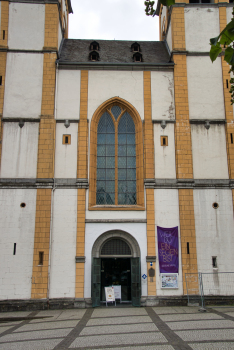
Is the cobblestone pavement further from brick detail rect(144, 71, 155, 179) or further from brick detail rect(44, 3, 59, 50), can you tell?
brick detail rect(44, 3, 59, 50)

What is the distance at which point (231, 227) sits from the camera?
56.6 ft

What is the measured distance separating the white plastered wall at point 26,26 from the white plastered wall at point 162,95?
22.8 feet

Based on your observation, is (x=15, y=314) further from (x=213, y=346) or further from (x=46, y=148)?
(x=213, y=346)

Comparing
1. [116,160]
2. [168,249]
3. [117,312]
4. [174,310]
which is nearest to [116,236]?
[168,249]

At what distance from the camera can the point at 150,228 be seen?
1712cm

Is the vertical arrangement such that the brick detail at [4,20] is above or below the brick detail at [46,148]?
above

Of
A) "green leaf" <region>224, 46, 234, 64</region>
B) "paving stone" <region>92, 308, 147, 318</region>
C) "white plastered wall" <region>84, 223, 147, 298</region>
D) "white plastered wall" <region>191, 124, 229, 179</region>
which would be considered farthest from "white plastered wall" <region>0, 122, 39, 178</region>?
"green leaf" <region>224, 46, 234, 64</region>

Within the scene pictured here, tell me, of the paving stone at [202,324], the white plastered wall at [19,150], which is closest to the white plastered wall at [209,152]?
the paving stone at [202,324]

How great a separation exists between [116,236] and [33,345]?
323 inches

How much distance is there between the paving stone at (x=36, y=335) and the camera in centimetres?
1045

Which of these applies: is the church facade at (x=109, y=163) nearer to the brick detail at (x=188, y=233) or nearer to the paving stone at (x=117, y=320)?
the brick detail at (x=188, y=233)

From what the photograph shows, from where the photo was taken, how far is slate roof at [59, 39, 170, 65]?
20.5m

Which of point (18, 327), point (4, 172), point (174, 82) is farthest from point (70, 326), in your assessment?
point (174, 82)

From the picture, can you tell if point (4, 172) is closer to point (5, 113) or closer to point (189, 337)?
point (5, 113)
